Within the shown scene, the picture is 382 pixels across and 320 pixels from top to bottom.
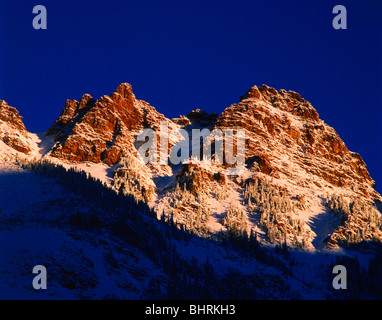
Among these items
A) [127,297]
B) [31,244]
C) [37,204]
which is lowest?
[127,297]

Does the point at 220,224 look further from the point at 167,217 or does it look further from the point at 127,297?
the point at 127,297

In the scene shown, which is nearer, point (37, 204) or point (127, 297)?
point (127, 297)

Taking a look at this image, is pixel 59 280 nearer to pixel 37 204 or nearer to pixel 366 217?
pixel 37 204

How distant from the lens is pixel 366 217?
180625mm

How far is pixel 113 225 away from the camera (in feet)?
402

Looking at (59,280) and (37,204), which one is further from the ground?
(37,204)

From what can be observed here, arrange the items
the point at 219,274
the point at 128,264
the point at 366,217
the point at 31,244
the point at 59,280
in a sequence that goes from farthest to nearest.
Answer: the point at 366,217
the point at 219,274
the point at 128,264
the point at 31,244
the point at 59,280

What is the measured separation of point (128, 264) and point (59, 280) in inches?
788

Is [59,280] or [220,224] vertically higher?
[220,224]

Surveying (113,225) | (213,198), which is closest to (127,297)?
(113,225)
